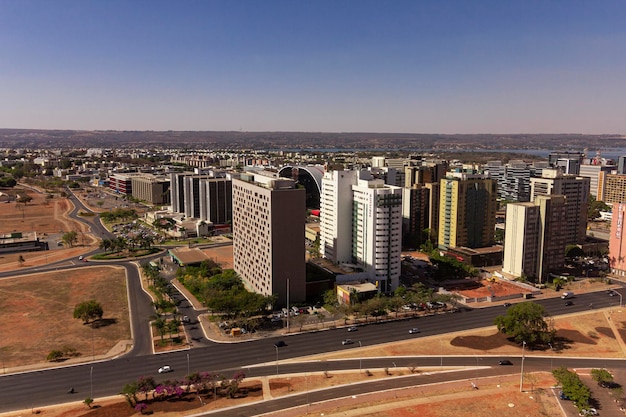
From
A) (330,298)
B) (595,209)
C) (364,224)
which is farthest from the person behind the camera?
(595,209)

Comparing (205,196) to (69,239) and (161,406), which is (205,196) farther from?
(161,406)

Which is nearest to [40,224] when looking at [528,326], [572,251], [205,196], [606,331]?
[205,196]

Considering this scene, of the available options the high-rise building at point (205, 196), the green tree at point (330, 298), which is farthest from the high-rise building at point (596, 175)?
the green tree at point (330, 298)

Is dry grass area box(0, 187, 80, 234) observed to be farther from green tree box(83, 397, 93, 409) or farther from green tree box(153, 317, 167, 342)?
green tree box(83, 397, 93, 409)

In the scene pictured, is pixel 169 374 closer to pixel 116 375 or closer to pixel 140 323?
pixel 116 375

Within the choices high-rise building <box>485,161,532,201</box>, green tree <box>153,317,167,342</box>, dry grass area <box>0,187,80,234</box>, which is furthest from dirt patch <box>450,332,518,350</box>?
high-rise building <box>485,161,532,201</box>

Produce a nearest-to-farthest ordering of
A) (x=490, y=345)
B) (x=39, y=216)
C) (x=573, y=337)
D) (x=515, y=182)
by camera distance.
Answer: (x=490, y=345) < (x=573, y=337) < (x=39, y=216) < (x=515, y=182)

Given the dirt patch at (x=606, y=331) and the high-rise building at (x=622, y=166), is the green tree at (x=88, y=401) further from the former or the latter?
the high-rise building at (x=622, y=166)
